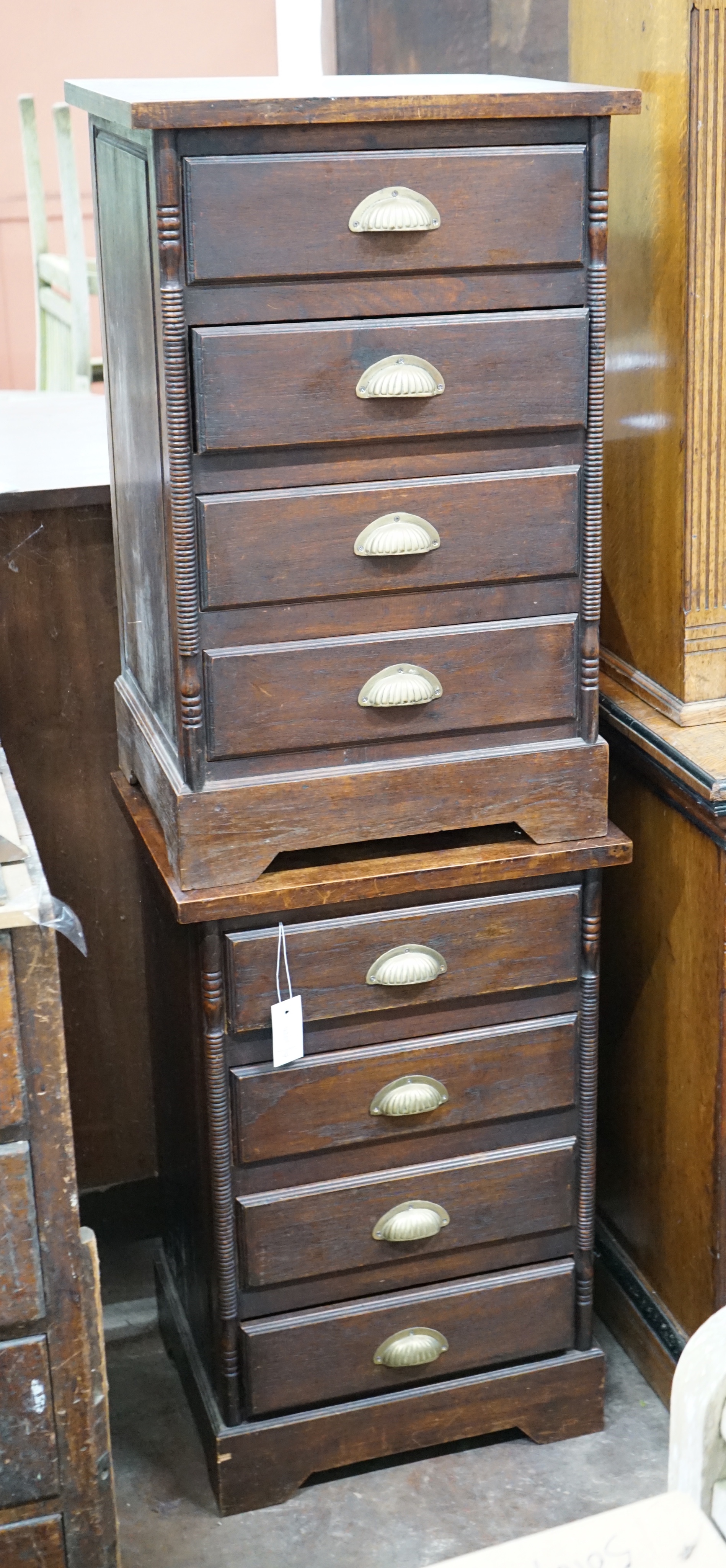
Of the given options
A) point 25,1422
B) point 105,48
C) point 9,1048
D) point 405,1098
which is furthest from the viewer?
point 105,48

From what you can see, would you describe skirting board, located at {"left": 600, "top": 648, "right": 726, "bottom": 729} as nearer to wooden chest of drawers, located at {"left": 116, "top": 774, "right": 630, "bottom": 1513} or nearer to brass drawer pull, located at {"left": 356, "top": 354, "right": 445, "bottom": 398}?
wooden chest of drawers, located at {"left": 116, "top": 774, "right": 630, "bottom": 1513}

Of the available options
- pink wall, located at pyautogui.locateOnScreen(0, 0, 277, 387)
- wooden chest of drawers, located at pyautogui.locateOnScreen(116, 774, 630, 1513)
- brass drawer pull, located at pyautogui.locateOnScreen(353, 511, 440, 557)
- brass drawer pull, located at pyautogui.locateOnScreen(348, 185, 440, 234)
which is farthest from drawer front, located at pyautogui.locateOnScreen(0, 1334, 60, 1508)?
pink wall, located at pyautogui.locateOnScreen(0, 0, 277, 387)

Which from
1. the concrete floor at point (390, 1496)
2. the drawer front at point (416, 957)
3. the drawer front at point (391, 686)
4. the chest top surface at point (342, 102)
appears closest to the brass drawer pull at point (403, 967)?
the drawer front at point (416, 957)

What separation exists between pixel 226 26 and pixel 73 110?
0.64 m

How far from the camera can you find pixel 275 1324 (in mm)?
2020

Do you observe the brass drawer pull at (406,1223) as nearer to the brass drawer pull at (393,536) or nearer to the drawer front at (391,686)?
the drawer front at (391,686)

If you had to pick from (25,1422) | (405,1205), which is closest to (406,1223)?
(405,1205)

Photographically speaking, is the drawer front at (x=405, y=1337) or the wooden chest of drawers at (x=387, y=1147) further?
the drawer front at (x=405, y=1337)

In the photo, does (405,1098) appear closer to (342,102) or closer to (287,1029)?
(287,1029)

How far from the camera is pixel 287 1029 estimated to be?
73.8 inches

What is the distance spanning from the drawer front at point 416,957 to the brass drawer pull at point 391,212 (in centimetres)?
74

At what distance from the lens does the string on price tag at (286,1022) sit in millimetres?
1865

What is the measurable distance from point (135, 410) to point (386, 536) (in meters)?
0.34

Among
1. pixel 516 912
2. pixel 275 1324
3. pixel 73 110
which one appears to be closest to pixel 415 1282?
pixel 275 1324
